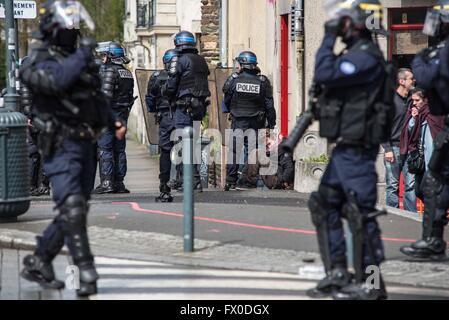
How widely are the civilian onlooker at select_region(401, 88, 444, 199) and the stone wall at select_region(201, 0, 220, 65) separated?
14.7m

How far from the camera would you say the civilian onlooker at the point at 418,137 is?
49.1 feet

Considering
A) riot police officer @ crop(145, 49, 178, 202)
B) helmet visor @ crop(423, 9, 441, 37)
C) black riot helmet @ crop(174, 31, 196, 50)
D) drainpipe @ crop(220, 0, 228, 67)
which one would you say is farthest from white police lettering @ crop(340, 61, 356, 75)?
drainpipe @ crop(220, 0, 228, 67)

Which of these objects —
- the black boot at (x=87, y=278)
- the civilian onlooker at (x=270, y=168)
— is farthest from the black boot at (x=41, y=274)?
the civilian onlooker at (x=270, y=168)

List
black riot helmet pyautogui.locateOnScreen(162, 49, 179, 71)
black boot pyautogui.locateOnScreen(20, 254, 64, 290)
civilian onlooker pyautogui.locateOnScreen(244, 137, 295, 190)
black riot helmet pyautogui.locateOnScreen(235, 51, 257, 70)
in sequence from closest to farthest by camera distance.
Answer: black boot pyautogui.locateOnScreen(20, 254, 64, 290)
black riot helmet pyautogui.locateOnScreen(162, 49, 179, 71)
black riot helmet pyautogui.locateOnScreen(235, 51, 257, 70)
civilian onlooker pyautogui.locateOnScreen(244, 137, 295, 190)

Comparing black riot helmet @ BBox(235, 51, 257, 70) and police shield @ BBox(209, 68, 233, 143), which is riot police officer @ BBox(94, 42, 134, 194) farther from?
police shield @ BBox(209, 68, 233, 143)

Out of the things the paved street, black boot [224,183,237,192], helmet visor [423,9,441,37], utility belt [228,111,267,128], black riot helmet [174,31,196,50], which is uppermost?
helmet visor [423,9,441,37]

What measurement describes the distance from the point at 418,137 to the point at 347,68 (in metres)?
6.95

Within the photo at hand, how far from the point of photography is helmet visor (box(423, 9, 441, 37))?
10.4 metres

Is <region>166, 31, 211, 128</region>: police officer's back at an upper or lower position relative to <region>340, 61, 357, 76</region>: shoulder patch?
lower

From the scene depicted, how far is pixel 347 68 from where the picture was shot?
8.58m

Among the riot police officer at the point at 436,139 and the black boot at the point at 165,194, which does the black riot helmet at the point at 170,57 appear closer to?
the black boot at the point at 165,194

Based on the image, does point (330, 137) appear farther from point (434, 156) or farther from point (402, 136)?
point (402, 136)

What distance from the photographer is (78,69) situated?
8727 mm

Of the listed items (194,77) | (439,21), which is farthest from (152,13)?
(439,21)
